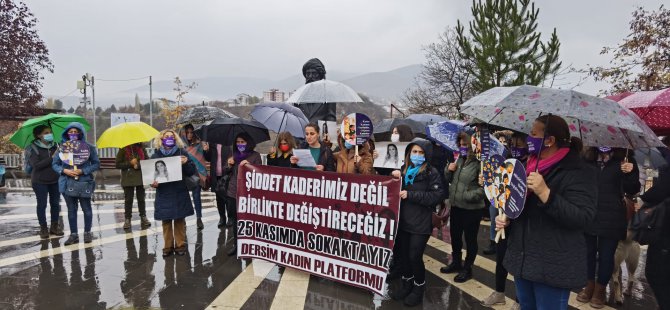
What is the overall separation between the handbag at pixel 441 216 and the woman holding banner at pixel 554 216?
1620mm

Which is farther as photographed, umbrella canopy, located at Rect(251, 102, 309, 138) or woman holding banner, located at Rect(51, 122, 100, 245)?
umbrella canopy, located at Rect(251, 102, 309, 138)

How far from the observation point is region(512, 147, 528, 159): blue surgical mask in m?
4.01

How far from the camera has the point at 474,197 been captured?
453 cm

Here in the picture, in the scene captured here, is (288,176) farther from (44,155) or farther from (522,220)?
(44,155)

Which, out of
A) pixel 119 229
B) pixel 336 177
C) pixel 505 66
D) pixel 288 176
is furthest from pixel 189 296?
pixel 505 66

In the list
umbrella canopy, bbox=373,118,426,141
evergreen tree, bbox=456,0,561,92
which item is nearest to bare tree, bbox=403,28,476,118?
evergreen tree, bbox=456,0,561,92

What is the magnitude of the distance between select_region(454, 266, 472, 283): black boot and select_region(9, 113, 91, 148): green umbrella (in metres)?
6.00

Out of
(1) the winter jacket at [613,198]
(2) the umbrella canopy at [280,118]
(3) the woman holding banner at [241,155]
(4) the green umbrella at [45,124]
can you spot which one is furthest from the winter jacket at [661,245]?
(4) the green umbrella at [45,124]

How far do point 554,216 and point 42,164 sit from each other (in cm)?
710

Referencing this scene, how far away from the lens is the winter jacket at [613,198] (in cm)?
403

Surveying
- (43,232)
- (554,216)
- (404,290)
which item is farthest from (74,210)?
(554,216)

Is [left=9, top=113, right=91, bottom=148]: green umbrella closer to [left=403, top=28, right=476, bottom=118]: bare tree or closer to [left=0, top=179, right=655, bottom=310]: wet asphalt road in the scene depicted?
[left=0, top=179, right=655, bottom=310]: wet asphalt road

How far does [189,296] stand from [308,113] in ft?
18.7

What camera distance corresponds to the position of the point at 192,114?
25.0 feet
